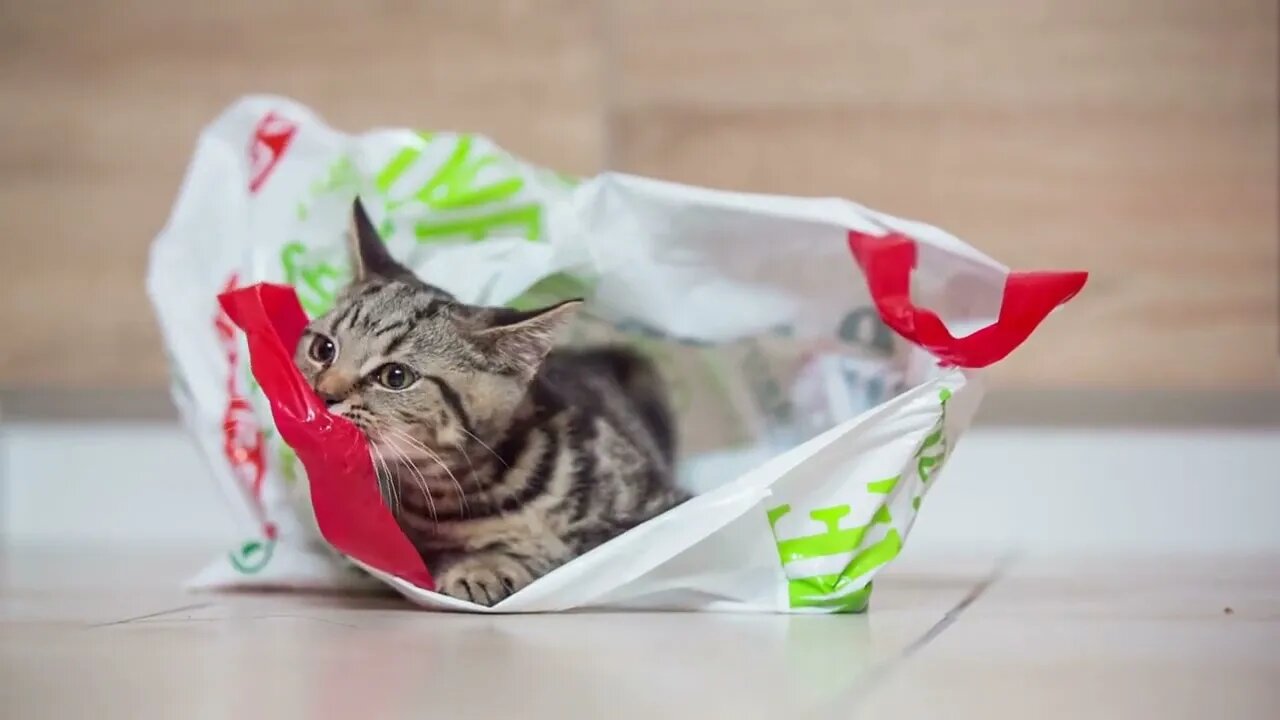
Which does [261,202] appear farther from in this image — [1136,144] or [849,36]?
[1136,144]

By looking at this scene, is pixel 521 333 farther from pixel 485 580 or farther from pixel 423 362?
pixel 485 580

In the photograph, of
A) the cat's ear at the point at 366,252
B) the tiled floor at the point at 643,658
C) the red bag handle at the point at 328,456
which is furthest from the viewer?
the cat's ear at the point at 366,252

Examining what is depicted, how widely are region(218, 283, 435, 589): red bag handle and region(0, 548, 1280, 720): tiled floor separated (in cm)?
6

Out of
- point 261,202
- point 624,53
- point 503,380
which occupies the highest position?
point 624,53

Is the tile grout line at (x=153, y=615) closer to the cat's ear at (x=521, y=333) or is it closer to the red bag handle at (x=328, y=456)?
the red bag handle at (x=328, y=456)

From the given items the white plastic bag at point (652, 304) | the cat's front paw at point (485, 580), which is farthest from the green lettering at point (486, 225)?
the cat's front paw at point (485, 580)

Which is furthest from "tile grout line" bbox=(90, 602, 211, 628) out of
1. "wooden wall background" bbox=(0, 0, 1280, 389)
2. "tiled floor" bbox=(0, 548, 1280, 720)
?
"wooden wall background" bbox=(0, 0, 1280, 389)

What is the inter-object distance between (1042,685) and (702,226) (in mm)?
560

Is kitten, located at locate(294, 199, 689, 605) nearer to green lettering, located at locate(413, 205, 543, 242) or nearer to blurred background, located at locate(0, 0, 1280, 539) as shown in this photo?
green lettering, located at locate(413, 205, 543, 242)

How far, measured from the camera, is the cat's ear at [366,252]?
963 mm

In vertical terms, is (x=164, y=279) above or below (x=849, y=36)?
below

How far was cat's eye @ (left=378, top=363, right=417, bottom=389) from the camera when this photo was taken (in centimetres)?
87

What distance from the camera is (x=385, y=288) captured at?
0.93 metres

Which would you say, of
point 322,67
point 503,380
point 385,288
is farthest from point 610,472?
point 322,67
